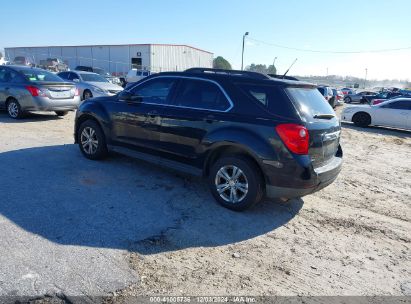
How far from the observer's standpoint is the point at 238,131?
432 centimetres

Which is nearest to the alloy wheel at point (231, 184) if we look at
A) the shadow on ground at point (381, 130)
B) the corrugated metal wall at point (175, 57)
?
the shadow on ground at point (381, 130)

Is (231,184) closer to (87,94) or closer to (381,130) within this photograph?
(87,94)

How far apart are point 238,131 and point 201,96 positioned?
0.89 meters

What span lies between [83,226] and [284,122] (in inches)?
104

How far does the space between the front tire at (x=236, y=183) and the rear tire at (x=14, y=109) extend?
7959 millimetres

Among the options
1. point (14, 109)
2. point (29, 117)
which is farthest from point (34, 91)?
point (29, 117)

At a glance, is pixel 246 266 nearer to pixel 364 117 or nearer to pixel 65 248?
pixel 65 248

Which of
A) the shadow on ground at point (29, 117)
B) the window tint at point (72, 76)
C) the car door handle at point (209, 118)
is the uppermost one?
the window tint at point (72, 76)

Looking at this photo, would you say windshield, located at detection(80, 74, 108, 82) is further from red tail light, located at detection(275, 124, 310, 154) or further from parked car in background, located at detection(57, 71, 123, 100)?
red tail light, located at detection(275, 124, 310, 154)

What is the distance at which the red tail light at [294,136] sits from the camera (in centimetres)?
397

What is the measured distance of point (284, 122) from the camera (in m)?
4.02

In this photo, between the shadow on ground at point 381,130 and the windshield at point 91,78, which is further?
the windshield at point 91,78

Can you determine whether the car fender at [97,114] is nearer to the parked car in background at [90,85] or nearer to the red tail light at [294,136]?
the red tail light at [294,136]

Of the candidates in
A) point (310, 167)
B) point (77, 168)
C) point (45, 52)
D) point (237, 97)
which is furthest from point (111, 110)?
point (45, 52)
